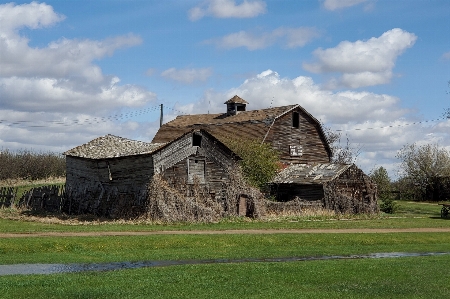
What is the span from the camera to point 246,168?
61406 mm

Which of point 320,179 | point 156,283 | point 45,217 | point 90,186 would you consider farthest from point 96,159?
point 156,283

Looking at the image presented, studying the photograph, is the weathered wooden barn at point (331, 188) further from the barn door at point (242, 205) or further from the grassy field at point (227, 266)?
the grassy field at point (227, 266)

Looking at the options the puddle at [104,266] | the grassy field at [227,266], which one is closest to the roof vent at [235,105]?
the grassy field at [227,266]

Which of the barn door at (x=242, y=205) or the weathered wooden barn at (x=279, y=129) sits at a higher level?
the weathered wooden barn at (x=279, y=129)

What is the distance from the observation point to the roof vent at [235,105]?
267ft

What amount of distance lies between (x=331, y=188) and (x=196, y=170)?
535 inches

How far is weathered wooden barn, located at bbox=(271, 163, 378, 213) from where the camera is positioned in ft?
189

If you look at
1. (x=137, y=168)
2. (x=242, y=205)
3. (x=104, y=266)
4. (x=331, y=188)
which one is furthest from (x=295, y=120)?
(x=104, y=266)

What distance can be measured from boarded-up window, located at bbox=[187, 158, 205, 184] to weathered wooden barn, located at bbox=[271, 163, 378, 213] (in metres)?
9.92

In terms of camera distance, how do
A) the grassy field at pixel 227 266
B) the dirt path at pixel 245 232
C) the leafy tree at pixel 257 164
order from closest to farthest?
the grassy field at pixel 227 266 → the dirt path at pixel 245 232 → the leafy tree at pixel 257 164

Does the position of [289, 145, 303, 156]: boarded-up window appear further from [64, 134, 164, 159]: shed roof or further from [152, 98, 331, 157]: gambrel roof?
[64, 134, 164, 159]: shed roof

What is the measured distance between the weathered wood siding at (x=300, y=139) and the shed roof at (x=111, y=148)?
64.9 ft

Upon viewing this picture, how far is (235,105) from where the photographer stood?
268 ft

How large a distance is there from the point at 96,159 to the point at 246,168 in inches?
606
